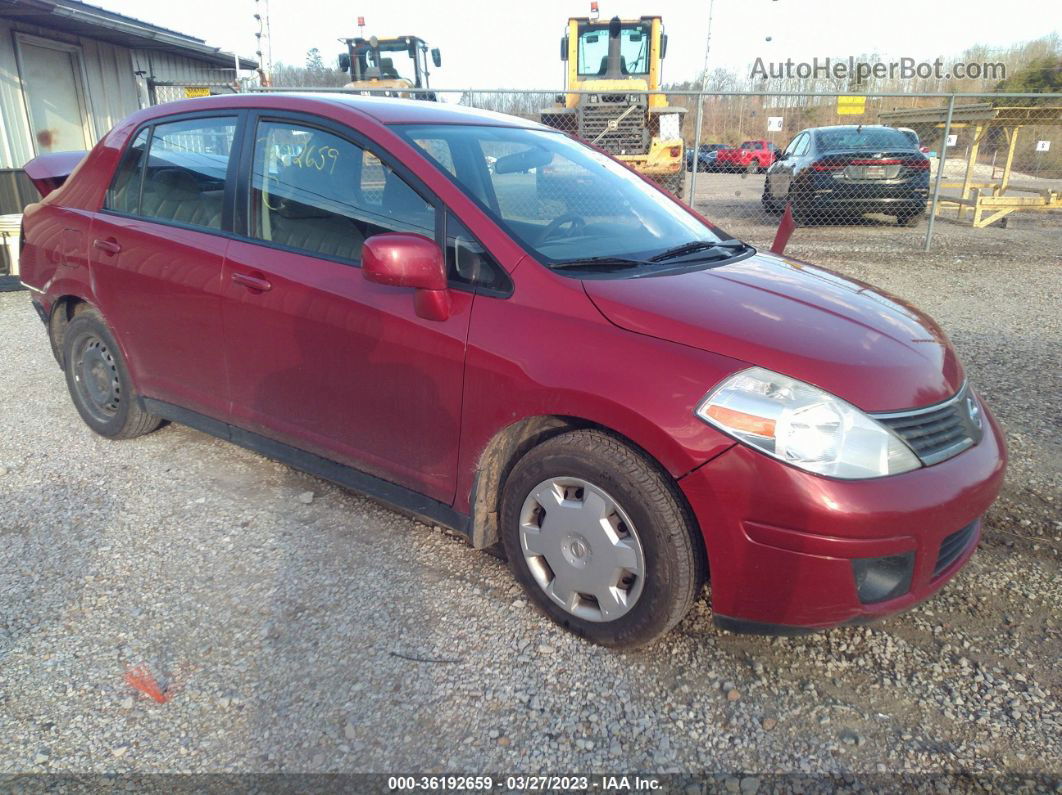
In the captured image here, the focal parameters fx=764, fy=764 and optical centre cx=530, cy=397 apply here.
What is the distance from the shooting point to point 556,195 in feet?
10.5

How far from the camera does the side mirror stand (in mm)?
2547

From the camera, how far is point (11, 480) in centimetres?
388

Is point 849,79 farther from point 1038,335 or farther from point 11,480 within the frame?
point 11,480

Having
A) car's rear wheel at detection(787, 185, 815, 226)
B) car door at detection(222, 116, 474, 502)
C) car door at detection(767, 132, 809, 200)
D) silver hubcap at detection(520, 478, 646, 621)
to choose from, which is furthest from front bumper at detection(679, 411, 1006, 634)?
car door at detection(767, 132, 809, 200)

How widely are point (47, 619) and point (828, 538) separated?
2.67m

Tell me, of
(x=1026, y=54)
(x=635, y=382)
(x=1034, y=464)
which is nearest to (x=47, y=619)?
(x=635, y=382)

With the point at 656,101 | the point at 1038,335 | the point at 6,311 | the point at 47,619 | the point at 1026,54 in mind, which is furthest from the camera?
the point at 1026,54

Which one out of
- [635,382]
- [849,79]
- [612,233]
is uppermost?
[849,79]

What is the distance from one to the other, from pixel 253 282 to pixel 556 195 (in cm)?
132

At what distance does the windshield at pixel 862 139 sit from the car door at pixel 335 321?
11368 millimetres

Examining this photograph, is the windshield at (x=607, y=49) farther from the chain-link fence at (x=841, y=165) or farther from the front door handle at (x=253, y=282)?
the front door handle at (x=253, y=282)

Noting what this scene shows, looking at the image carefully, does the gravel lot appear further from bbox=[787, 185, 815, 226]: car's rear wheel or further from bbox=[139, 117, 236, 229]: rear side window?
bbox=[787, 185, 815, 226]: car's rear wheel

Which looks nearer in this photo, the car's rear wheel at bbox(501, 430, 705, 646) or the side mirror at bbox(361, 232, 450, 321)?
the car's rear wheel at bbox(501, 430, 705, 646)

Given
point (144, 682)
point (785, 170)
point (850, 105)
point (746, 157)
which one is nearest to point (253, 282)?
point (144, 682)
